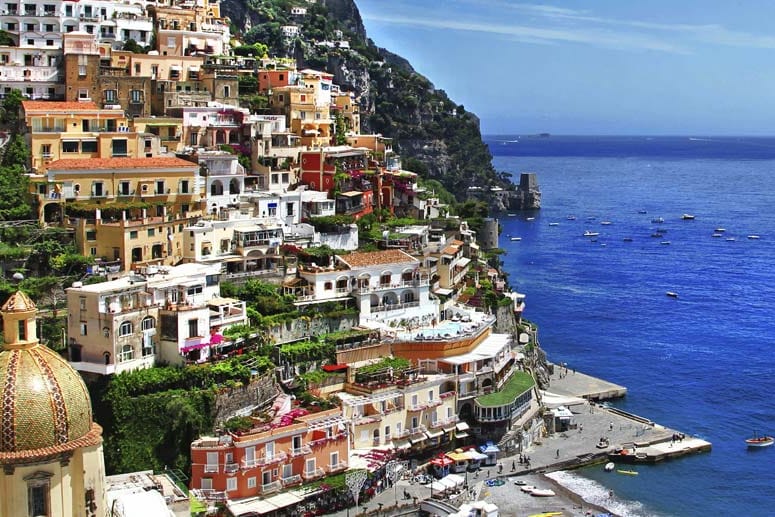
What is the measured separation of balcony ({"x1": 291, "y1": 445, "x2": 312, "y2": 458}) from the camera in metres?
38.5

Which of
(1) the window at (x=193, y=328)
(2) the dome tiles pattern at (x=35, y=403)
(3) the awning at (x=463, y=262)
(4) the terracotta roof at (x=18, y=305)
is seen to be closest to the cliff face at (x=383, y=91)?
(3) the awning at (x=463, y=262)

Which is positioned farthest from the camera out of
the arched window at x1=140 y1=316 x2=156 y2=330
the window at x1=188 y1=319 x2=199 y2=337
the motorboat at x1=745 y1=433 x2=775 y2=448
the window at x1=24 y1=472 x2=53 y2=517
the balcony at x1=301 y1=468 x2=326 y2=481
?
the motorboat at x1=745 y1=433 x2=775 y2=448

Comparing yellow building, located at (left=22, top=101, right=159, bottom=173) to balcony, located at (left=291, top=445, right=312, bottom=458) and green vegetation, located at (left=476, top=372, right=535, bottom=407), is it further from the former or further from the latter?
green vegetation, located at (left=476, top=372, right=535, bottom=407)

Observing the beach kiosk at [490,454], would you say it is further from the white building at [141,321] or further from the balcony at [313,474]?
the white building at [141,321]

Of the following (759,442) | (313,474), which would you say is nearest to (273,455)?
(313,474)

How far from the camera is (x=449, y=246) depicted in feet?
191

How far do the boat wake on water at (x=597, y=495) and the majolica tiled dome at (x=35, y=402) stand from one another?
27868mm

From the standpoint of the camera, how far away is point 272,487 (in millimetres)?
37938

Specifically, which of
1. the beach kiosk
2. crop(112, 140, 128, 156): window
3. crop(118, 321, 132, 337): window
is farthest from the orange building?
crop(112, 140, 128, 156): window

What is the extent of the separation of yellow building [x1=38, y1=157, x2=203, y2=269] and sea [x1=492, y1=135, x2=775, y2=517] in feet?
65.9

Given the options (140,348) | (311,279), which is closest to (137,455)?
(140,348)

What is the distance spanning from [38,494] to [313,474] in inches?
830

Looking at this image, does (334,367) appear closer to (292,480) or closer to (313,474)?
(313,474)

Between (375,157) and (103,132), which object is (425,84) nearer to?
(375,157)
